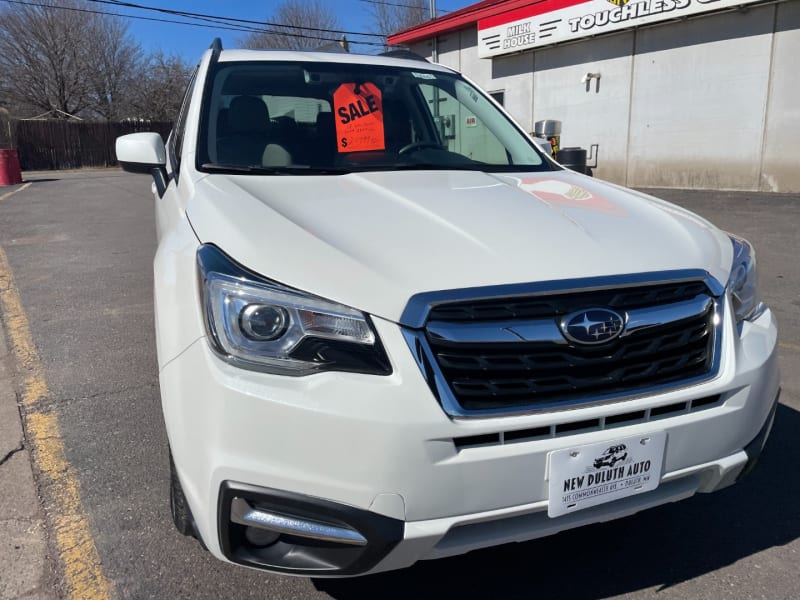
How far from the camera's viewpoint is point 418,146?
124 inches

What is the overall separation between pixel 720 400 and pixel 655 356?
257mm

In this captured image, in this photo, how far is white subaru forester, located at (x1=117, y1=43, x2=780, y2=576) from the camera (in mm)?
1554

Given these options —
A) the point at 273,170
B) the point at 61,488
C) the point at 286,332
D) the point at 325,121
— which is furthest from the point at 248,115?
the point at 61,488

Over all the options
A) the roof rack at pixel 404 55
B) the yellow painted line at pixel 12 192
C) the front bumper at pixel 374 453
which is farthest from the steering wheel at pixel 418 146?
the yellow painted line at pixel 12 192

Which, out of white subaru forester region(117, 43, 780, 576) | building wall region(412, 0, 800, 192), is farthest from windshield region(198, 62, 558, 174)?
building wall region(412, 0, 800, 192)

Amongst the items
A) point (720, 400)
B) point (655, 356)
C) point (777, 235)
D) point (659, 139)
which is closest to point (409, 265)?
point (655, 356)

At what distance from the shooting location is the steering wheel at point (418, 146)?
121 inches

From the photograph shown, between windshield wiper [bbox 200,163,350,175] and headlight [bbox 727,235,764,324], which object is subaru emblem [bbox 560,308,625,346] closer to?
headlight [bbox 727,235,764,324]

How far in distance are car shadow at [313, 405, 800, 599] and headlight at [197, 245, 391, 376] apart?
3.07ft

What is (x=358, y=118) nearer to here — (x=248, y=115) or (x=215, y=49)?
(x=248, y=115)

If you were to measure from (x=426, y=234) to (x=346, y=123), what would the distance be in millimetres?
1323

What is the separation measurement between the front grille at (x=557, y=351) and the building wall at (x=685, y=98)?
12.6 metres

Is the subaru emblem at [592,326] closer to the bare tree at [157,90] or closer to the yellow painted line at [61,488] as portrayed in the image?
the yellow painted line at [61,488]

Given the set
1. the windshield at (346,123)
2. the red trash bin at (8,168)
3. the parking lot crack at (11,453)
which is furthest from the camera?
the red trash bin at (8,168)
